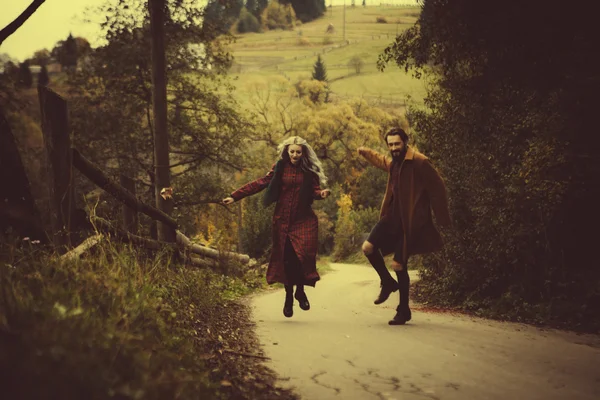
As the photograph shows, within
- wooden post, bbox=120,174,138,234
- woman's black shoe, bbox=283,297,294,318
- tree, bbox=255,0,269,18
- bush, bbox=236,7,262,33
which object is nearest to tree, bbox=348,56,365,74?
bush, bbox=236,7,262,33

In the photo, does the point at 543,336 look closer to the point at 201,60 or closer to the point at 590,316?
the point at 590,316

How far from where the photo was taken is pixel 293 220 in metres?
6.43

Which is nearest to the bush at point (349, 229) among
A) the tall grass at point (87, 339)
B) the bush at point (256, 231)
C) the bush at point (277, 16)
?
the bush at point (256, 231)

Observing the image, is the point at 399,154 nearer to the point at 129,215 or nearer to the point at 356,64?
the point at 129,215

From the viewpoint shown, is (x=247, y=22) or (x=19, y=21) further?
(x=247, y=22)

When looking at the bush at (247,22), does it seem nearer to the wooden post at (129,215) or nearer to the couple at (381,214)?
the wooden post at (129,215)

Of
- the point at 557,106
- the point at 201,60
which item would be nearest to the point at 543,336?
the point at 557,106

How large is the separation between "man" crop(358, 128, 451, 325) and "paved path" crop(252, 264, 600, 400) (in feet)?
2.51

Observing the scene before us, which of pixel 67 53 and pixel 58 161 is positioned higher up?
pixel 67 53

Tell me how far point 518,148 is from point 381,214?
314 centimetres

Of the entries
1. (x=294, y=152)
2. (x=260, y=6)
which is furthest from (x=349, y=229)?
(x=260, y=6)

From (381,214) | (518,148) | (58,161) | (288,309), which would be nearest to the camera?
(58,161)

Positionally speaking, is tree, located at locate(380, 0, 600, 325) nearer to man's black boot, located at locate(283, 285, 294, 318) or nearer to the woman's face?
the woman's face

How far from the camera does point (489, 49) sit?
27.5ft
